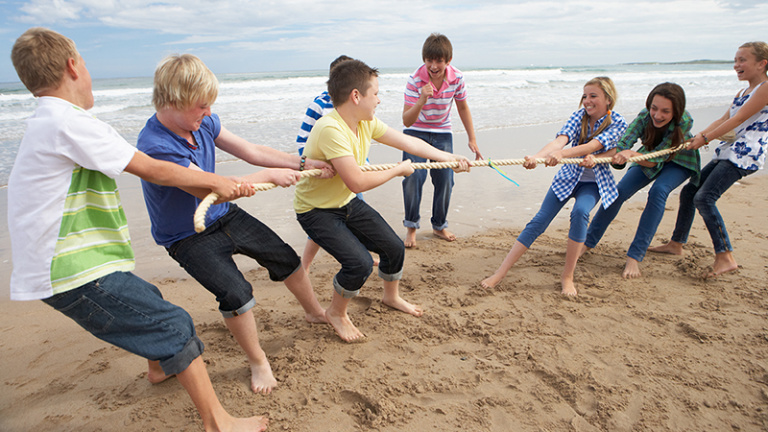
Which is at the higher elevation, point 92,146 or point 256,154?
point 92,146

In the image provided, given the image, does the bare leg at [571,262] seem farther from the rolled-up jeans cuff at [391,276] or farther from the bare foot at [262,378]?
the bare foot at [262,378]

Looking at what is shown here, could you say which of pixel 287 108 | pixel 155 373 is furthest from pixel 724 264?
pixel 287 108

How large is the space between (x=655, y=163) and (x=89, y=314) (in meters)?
4.03

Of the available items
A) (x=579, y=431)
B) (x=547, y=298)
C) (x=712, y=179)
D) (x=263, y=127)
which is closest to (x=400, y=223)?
(x=547, y=298)

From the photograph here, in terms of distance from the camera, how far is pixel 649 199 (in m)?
3.92

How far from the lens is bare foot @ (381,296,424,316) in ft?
10.7

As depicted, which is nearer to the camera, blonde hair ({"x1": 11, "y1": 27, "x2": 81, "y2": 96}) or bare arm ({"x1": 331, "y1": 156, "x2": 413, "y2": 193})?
blonde hair ({"x1": 11, "y1": 27, "x2": 81, "y2": 96})

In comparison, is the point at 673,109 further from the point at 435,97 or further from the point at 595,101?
the point at 435,97

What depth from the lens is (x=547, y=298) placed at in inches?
136

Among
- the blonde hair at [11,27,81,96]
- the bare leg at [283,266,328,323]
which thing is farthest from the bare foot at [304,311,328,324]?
the blonde hair at [11,27,81,96]

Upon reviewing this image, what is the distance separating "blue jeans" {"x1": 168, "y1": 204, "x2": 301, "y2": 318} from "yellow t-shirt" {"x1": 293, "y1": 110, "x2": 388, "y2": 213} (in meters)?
0.37

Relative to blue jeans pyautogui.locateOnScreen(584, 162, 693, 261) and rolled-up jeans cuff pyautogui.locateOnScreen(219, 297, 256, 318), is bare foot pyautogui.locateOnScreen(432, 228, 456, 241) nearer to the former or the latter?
blue jeans pyautogui.locateOnScreen(584, 162, 693, 261)

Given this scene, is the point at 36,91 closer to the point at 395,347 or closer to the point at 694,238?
the point at 395,347

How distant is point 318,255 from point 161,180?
2592 mm
